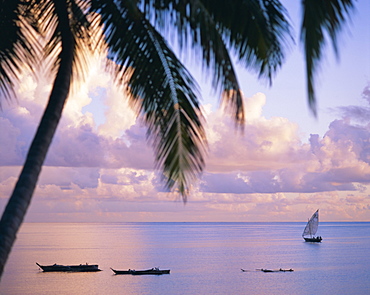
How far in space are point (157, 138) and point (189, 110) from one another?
614mm

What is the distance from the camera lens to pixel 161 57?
8102mm

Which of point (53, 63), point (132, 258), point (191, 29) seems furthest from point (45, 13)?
point (132, 258)

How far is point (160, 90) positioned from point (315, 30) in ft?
11.1

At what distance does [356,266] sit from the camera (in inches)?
3777

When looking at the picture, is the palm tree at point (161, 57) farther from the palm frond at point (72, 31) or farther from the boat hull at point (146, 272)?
the boat hull at point (146, 272)

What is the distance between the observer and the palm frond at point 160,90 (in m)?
7.44

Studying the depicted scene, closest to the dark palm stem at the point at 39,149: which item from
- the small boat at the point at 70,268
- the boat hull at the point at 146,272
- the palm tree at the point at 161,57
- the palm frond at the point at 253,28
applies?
the palm tree at the point at 161,57

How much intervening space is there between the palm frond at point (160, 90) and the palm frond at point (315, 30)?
2.65 metres

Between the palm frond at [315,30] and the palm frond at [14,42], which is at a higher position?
the palm frond at [14,42]

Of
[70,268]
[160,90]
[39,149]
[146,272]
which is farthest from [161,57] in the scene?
[70,268]

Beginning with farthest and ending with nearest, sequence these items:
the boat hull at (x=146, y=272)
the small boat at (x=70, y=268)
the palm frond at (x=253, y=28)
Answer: the small boat at (x=70, y=268), the boat hull at (x=146, y=272), the palm frond at (x=253, y=28)

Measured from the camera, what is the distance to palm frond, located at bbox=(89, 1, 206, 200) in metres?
7.44

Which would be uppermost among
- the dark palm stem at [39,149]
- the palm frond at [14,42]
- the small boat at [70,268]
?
the palm frond at [14,42]

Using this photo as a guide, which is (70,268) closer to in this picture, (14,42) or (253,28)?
(14,42)
